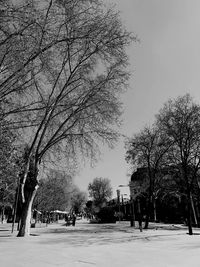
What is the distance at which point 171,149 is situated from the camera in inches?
1208

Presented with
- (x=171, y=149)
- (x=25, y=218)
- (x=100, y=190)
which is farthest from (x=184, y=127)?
(x=100, y=190)

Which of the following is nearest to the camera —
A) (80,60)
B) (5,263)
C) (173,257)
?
(5,263)

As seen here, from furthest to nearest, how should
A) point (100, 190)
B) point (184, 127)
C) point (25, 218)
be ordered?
point (100, 190) < point (184, 127) < point (25, 218)

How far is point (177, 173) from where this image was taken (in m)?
33.5

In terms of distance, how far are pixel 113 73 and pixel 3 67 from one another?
364 inches

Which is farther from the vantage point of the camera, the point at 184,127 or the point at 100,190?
the point at 100,190

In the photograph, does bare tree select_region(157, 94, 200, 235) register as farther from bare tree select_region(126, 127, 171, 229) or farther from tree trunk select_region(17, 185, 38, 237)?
tree trunk select_region(17, 185, 38, 237)

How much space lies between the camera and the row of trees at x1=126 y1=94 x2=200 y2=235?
2783cm

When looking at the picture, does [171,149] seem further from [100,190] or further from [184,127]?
[100,190]

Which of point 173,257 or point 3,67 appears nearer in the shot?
point 3,67

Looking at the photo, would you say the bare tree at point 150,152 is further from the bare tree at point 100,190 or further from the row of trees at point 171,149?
the bare tree at point 100,190

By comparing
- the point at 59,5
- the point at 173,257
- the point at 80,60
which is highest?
the point at 80,60

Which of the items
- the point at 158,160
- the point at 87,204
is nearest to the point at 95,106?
the point at 158,160

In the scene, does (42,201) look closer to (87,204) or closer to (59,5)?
(59,5)
